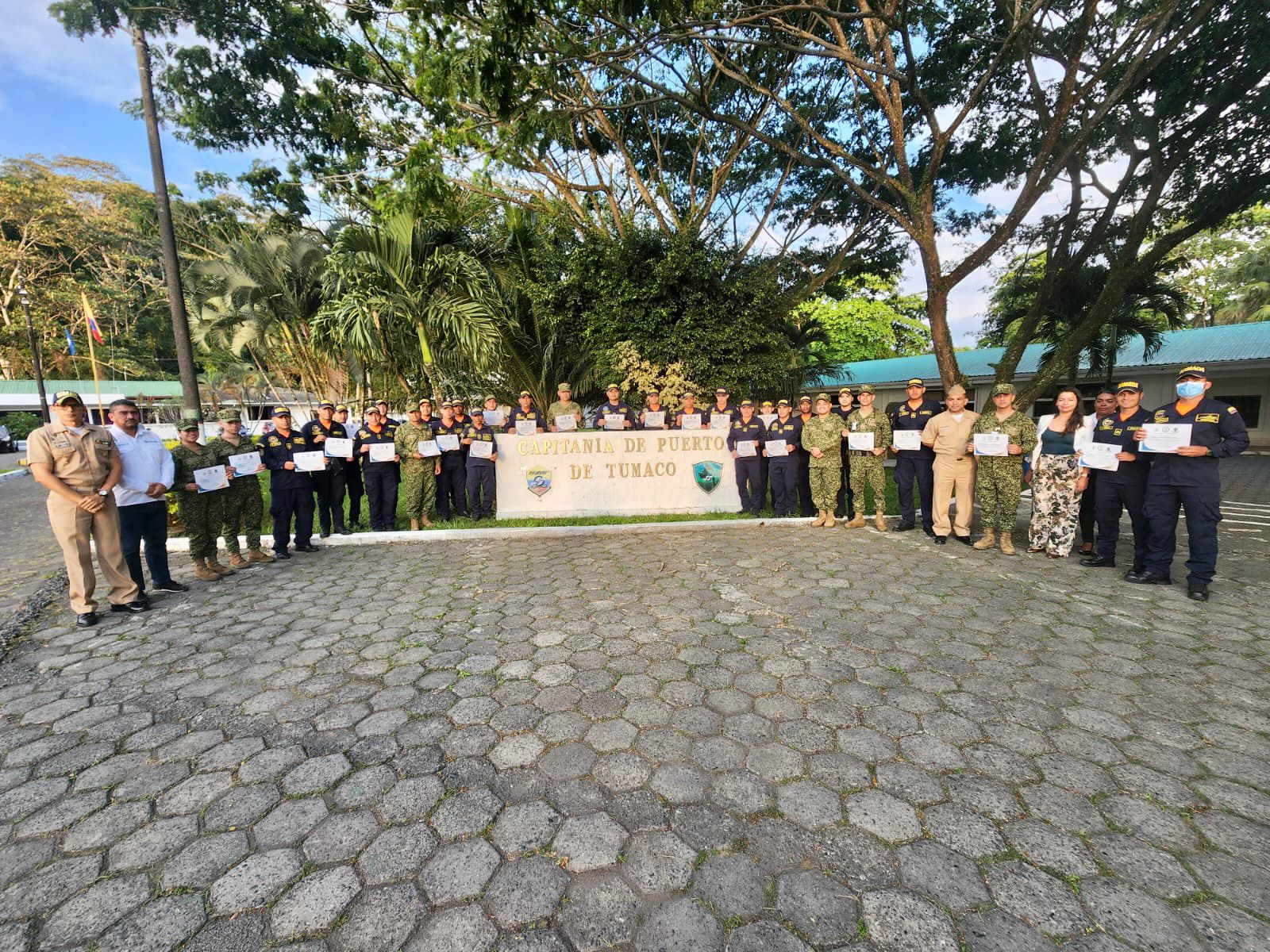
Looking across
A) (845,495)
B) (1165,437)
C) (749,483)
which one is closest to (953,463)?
(845,495)

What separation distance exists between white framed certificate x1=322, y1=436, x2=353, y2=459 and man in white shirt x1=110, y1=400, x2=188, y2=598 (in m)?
1.62

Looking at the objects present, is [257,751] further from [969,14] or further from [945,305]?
[969,14]

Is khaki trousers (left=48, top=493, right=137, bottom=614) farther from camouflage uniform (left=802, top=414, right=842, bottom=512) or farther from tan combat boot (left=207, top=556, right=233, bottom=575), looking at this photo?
camouflage uniform (left=802, top=414, right=842, bottom=512)

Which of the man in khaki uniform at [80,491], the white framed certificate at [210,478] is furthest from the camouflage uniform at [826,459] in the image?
the man in khaki uniform at [80,491]

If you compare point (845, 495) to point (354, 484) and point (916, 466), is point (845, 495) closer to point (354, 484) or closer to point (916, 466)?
point (916, 466)

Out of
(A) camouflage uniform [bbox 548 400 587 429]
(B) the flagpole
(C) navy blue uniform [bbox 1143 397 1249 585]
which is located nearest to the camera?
(C) navy blue uniform [bbox 1143 397 1249 585]

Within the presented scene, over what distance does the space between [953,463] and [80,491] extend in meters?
8.23

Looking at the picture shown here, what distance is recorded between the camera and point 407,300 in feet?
31.5

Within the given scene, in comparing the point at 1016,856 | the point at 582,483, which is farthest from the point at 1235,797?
the point at 582,483

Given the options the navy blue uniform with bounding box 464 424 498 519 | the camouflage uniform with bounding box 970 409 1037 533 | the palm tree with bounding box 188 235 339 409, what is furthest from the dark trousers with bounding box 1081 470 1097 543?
the palm tree with bounding box 188 235 339 409

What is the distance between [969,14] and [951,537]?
9.11m

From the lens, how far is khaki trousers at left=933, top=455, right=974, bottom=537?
6.26 m

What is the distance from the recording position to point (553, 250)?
A: 1091 cm

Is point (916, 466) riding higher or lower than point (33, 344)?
lower
